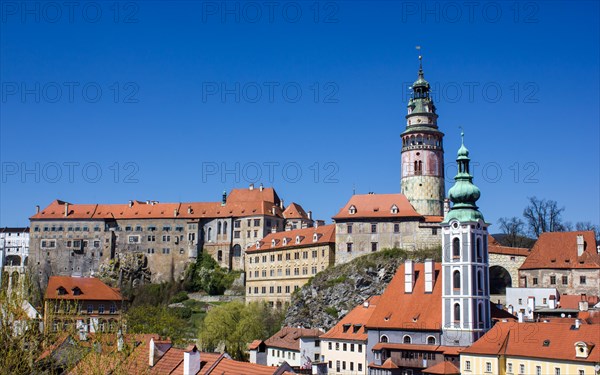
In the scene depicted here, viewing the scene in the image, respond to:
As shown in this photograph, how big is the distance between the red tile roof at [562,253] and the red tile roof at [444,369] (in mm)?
19221

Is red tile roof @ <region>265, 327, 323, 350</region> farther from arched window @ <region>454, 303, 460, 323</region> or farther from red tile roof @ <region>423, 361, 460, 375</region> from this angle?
red tile roof @ <region>423, 361, 460, 375</region>

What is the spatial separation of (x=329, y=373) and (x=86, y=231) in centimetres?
5713

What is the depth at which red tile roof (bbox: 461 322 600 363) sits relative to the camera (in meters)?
40.8

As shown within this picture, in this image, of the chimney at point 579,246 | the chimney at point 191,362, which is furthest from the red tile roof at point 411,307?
the chimney at point 191,362

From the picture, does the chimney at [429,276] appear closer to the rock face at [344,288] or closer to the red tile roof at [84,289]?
the rock face at [344,288]

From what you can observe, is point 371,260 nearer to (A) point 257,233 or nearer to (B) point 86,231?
(A) point 257,233

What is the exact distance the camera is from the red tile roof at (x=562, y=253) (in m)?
61.5

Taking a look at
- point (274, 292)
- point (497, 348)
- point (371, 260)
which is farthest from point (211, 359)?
point (274, 292)

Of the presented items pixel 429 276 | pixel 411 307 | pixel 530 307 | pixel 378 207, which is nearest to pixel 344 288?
pixel 378 207

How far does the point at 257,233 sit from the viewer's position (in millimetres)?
94688

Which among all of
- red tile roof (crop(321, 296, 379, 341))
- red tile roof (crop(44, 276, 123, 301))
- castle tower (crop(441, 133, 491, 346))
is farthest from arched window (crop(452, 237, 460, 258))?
red tile roof (crop(44, 276, 123, 301))

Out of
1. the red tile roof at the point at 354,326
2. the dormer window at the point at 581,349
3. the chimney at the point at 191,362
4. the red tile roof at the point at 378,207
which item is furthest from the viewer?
the red tile roof at the point at 378,207

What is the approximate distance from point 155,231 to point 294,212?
59.7 feet

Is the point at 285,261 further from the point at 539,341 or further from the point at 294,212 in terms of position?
the point at 539,341
